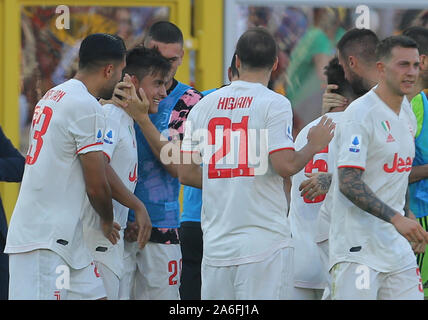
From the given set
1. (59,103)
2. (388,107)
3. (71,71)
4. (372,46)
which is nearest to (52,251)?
(59,103)

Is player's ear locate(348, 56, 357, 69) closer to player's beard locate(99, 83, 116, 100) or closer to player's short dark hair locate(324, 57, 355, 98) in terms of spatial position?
player's short dark hair locate(324, 57, 355, 98)

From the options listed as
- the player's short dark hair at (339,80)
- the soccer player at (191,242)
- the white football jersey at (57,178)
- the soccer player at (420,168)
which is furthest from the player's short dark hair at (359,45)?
the white football jersey at (57,178)

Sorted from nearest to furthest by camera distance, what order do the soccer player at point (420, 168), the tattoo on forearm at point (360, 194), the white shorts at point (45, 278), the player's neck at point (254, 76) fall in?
the tattoo on forearm at point (360, 194), the white shorts at point (45, 278), the player's neck at point (254, 76), the soccer player at point (420, 168)

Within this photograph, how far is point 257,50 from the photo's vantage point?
18.0 feet

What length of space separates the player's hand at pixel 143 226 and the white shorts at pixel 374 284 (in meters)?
1.15

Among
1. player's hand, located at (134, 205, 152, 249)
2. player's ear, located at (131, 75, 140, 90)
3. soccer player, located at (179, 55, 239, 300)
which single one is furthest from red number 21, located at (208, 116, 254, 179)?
soccer player, located at (179, 55, 239, 300)

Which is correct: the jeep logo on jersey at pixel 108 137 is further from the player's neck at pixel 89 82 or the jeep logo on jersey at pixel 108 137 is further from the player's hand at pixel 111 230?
the player's hand at pixel 111 230

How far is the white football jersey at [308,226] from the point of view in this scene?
20.3 feet

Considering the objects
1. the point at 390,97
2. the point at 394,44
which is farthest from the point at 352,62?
the point at 390,97

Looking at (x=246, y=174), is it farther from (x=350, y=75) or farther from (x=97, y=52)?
(x=350, y=75)

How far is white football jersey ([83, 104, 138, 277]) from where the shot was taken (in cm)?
590

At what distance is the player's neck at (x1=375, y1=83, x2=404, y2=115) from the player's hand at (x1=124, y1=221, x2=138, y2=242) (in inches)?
65.9

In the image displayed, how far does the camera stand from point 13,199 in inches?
313

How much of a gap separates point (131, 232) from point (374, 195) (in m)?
1.61
